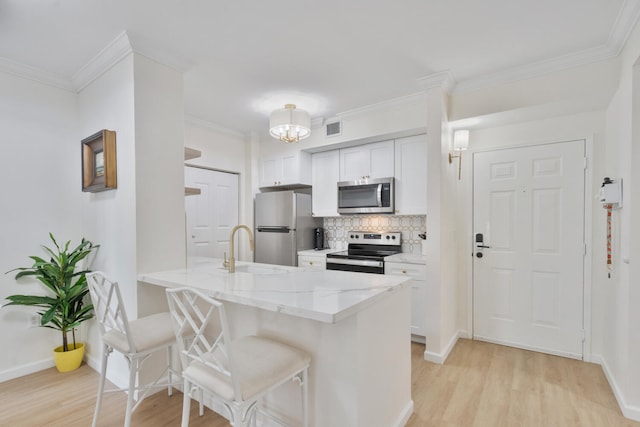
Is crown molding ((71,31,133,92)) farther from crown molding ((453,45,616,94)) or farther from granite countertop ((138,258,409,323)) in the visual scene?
crown molding ((453,45,616,94))

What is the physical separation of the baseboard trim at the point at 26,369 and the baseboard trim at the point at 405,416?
2865 millimetres

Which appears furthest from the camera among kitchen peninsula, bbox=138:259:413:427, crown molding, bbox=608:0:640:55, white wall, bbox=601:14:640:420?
white wall, bbox=601:14:640:420

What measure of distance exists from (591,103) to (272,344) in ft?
10.0

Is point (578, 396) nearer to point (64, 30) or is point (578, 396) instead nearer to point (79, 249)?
point (79, 249)

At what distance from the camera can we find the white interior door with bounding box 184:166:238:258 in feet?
12.5

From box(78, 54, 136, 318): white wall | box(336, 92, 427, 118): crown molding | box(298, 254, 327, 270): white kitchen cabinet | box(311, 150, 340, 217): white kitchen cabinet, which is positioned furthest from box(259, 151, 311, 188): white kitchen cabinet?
box(78, 54, 136, 318): white wall

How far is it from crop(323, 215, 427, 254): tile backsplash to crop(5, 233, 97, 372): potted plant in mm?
2718

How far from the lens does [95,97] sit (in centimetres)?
256

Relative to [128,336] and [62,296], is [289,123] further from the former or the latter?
[62,296]

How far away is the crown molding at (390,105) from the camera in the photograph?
10.2 feet

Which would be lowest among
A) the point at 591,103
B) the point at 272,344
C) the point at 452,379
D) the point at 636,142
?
the point at 452,379

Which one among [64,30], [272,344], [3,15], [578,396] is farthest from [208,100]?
[578,396]

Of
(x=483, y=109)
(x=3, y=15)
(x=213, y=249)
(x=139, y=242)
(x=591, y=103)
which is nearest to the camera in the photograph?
(x=3, y=15)

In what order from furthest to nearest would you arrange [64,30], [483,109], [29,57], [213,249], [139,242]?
[213,249]
[483,109]
[29,57]
[139,242]
[64,30]
